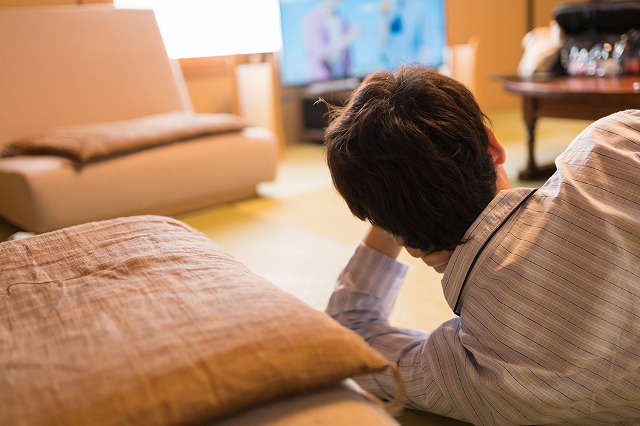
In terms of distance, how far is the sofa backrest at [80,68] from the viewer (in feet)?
9.80

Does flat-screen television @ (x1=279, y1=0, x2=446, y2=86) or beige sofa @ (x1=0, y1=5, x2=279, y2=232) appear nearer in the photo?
beige sofa @ (x1=0, y1=5, x2=279, y2=232)

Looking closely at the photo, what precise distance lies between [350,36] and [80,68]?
2079mm

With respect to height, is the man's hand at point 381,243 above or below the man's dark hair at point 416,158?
below

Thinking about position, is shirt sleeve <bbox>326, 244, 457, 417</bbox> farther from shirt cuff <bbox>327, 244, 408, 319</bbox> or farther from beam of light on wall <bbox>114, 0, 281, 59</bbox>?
beam of light on wall <bbox>114, 0, 281, 59</bbox>

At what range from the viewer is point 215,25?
4.16 m

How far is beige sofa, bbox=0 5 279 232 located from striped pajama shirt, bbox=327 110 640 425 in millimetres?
1906

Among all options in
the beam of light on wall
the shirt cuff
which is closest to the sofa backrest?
the beam of light on wall

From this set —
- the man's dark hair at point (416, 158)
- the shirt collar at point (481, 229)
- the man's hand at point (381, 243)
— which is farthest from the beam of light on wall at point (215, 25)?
the shirt collar at point (481, 229)

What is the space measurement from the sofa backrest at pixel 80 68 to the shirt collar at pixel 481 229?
2.59m

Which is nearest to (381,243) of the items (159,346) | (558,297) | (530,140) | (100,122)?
(558,297)

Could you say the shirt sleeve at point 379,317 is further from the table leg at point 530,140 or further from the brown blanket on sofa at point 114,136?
the table leg at point 530,140

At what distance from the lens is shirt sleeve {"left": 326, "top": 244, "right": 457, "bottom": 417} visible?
110cm

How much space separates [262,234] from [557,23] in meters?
2.32

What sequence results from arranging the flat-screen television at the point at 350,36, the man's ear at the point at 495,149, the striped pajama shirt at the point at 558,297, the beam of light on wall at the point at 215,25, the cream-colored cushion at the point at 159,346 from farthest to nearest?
the flat-screen television at the point at 350,36
the beam of light on wall at the point at 215,25
the man's ear at the point at 495,149
the striped pajama shirt at the point at 558,297
the cream-colored cushion at the point at 159,346
